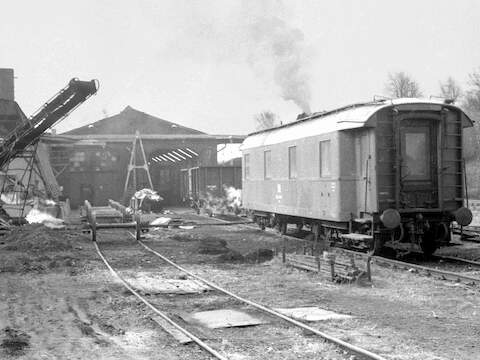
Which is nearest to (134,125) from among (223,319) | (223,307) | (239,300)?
(239,300)

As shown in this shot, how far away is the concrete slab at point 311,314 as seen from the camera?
7.71m

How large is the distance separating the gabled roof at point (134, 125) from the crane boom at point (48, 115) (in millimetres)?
29685

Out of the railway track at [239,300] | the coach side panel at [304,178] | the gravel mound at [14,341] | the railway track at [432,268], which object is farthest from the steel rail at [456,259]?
the gravel mound at [14,341]

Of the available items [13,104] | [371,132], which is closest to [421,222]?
[371,132]

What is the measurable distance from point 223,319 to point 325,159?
7060 mm

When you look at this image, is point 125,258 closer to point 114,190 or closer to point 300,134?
point 300,134

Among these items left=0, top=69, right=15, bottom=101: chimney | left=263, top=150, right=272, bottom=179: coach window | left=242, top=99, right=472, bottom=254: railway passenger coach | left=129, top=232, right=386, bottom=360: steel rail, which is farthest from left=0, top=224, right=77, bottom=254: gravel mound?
left=0, top=69, right=15, bottom=101: chimney

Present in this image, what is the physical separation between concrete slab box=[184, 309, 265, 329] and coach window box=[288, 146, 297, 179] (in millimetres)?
8214

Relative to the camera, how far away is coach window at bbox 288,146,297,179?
53.0 feet

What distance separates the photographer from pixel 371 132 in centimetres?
1259

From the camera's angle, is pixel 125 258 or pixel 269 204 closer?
pixel 125 258

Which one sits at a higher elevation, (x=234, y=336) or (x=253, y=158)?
(x=253, y=158)

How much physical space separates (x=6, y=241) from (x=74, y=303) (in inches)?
369

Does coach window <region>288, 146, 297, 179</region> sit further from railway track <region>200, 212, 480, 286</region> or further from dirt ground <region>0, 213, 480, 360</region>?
dirt ground <region>0, 213, 480, 360</region>
